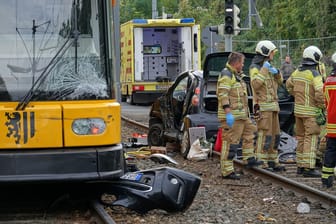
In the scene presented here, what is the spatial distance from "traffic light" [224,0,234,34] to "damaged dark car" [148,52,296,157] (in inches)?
184

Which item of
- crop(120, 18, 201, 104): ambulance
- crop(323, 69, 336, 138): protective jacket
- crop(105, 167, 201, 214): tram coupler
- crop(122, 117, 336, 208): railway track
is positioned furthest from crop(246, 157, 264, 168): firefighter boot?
crop(120, 18, 201, 104): ambulance

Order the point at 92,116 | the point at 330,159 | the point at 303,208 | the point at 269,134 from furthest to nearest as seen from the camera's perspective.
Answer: the point at 269,134 → the point at 330,159 → the point at 303,208 → the point at 92,116

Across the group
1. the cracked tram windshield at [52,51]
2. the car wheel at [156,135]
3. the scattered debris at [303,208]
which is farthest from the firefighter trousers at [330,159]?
the car wheel at [156,135]

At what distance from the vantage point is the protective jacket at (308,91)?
10508 millimetres

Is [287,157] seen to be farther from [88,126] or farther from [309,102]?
[88,126]

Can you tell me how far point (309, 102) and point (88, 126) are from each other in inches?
160

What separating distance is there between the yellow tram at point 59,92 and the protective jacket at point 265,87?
11.0 feet

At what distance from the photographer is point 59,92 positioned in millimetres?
7793

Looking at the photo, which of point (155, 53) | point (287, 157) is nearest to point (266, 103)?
point (287, 157)

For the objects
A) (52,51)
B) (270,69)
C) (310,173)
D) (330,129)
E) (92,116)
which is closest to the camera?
(92,116)

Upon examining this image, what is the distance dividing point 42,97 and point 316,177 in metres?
4.64

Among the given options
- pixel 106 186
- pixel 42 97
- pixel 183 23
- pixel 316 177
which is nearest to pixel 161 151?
pixel 316 177

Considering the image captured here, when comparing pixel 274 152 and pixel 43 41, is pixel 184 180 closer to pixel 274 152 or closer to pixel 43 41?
pixel 43 41

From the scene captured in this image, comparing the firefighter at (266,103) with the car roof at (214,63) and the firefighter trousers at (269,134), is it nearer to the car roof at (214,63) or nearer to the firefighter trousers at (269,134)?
the firefighter trousers at (269,134)
